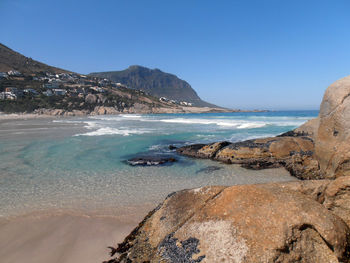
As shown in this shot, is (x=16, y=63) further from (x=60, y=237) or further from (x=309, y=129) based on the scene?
(x=60, y=237)

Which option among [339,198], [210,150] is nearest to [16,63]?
[210,150]

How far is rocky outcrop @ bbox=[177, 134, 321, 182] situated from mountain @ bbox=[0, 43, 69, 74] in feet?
367

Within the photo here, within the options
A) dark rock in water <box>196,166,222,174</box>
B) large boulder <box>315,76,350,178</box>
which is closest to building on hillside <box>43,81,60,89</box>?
dark rock in water <box>196,166,222,174</box>

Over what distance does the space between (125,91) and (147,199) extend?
116594 millimetres

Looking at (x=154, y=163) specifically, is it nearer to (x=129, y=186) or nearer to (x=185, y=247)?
(x=129, y=186)

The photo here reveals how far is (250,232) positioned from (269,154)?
8356mm

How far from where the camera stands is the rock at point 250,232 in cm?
254

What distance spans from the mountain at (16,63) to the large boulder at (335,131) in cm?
11647

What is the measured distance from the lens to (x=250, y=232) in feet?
8.73

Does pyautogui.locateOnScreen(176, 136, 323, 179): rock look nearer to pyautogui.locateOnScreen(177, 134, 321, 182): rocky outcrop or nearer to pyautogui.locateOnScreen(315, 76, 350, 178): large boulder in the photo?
pyautogui.locateOnScreen(177, 134, 321, 182): rocky outcrop

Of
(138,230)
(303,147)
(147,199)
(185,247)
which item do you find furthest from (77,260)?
(303,147)

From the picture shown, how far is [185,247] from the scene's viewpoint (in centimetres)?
276

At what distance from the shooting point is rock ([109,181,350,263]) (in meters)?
2.54

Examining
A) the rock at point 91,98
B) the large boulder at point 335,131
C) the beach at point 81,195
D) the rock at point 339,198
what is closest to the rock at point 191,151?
the beach at point 81,195
